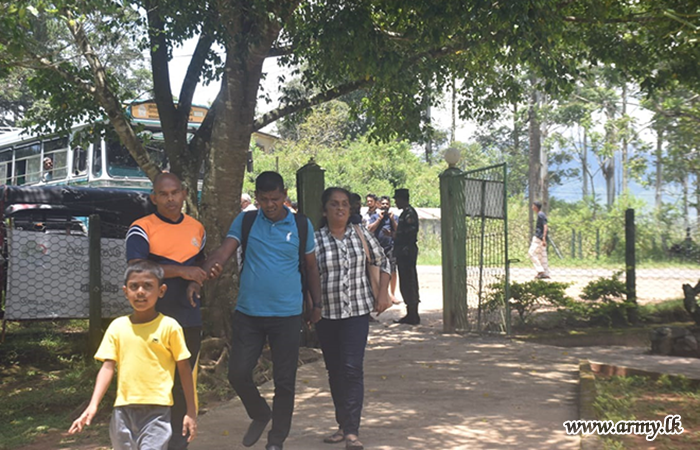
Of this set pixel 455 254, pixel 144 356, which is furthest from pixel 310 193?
pixel 144 356

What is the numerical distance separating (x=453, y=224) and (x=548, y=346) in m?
2.17

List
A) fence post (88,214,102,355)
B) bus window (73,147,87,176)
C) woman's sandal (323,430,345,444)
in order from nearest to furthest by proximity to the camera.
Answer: woman's sandal (323,430,345,444) < fence post (88,214,102,355) < bus window (73,147,87,176)

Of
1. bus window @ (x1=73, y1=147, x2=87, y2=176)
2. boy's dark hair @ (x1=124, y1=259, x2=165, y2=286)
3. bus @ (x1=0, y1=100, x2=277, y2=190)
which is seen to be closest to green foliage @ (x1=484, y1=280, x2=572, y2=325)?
bus @ (x1=0, y1=100, x2=277, y2=190)

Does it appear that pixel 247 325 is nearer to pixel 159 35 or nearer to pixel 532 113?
pixel 159 35

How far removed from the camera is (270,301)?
16.5 feet

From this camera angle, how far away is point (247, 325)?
5.11 metres

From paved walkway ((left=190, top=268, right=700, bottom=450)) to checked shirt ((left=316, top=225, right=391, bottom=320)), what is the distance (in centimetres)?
95

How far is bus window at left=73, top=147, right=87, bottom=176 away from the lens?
589 inches

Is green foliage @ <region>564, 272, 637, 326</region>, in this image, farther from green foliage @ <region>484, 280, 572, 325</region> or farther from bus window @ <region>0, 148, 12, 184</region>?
bus window @ <region>0, 148, 12, 184</region>

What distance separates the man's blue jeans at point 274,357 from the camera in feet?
16.7

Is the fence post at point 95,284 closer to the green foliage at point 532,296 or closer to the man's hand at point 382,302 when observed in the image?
the man's hand at point 382,302

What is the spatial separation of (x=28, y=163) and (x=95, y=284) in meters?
9.29

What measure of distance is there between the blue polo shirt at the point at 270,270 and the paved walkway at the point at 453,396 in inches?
41.5

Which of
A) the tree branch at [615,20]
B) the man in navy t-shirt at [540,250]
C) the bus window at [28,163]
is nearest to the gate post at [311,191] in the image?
the tree branch at [615,20]
